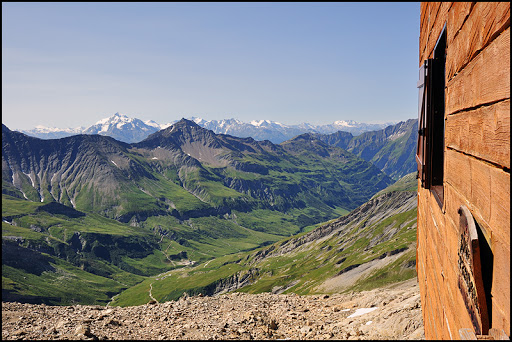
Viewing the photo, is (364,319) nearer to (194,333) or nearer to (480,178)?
(194,333)

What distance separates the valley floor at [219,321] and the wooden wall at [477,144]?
6.53 meters

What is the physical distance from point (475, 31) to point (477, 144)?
144 centimetres

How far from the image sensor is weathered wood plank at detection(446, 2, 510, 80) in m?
3.53

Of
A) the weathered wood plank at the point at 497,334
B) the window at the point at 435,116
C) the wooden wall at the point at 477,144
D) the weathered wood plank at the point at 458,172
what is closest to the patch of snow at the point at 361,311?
the wooden wall at the point at 477,144

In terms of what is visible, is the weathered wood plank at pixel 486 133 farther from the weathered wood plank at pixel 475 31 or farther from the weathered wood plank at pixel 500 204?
the weathered wood plank at pixel 475 31

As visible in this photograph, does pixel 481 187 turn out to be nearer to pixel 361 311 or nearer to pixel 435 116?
pixel 435 116

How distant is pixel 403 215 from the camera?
185 m

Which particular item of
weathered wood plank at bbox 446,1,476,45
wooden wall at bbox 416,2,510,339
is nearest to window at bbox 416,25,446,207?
wooden wall at bbox 416,2,510,339

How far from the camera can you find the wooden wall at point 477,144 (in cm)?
346

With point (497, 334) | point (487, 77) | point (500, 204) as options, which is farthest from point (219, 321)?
point (487, 77)

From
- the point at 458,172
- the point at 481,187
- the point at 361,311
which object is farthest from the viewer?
the point at 361,311

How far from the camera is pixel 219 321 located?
51.3 feet

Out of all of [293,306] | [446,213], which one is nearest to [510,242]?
[446,213]

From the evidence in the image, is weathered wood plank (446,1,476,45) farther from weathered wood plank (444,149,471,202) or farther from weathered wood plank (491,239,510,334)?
weathered wood plank (491,239,510,334)
